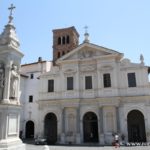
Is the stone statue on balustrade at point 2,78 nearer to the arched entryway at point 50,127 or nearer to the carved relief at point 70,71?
the carved relief at point 70,71

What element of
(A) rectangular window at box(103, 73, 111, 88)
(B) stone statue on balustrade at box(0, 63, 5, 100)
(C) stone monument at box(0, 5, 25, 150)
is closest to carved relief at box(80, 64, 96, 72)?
(A) rectangular window at box(103, 73, 111, 88)

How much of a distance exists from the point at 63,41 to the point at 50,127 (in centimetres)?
2129

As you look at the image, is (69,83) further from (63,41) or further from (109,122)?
(63,41)

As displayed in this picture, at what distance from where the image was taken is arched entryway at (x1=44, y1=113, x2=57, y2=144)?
90.6 ft

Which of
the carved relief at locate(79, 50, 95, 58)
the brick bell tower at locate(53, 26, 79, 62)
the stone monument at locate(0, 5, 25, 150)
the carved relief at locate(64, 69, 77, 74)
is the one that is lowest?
the stone monument at locate(0, 5, 25, 150)

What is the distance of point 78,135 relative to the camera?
25.1 metres

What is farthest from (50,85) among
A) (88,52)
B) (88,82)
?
(88,52)

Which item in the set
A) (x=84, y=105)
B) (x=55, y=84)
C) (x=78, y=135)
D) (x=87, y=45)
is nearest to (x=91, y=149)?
(x=78, y=135)

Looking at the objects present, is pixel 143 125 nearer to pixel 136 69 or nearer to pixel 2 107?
pixel 136 69

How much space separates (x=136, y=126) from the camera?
82.8ft

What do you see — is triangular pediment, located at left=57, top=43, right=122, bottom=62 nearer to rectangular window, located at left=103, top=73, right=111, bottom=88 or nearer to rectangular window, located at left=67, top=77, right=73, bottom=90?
rectangular window, located at left=103, top=73, right=111, bottom=88

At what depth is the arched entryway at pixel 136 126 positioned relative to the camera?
2467 centimetres

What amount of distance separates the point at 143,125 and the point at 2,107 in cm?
2035

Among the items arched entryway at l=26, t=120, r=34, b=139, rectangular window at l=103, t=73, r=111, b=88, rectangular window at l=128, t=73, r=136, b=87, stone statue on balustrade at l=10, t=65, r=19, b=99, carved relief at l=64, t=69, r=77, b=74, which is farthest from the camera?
arched entryway at l=26, t=120, r=34, b=139
